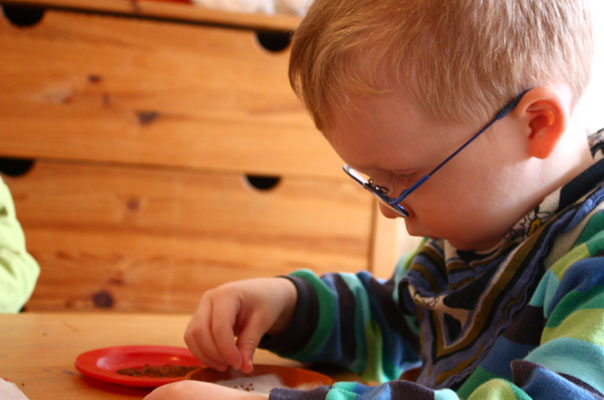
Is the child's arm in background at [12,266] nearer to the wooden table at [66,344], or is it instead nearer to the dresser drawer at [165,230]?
the wooden table at [66,344]

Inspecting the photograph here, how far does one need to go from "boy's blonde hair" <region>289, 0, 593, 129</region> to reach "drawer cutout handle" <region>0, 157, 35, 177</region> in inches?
51.8

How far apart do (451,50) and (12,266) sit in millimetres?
850

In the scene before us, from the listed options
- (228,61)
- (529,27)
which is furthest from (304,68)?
(228,61)

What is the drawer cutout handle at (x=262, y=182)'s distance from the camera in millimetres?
1873

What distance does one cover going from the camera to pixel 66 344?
0.75m

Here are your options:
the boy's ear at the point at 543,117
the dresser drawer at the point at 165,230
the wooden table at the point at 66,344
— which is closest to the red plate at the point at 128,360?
the wooden table at the point at 66,344

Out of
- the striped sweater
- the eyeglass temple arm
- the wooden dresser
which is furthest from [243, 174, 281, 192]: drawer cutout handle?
the eyeglass temple arm

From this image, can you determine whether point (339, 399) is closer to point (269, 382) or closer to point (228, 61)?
point (269, 382)

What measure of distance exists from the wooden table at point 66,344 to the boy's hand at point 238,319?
0.18 feet

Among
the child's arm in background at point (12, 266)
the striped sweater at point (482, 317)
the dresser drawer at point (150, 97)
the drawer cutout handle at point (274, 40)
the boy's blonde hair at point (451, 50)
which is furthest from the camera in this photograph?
the drawer cutout handle at point (274, 40)

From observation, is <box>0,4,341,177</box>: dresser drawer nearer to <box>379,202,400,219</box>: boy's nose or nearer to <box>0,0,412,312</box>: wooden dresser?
<box>0,0,412,312</box>: wooden dresser

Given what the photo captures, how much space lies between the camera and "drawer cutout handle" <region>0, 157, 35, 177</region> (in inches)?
68.3

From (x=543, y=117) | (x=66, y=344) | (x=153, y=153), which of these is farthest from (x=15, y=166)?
(x=543, y=117)

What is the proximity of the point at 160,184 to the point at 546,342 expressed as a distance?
1.36 meters
